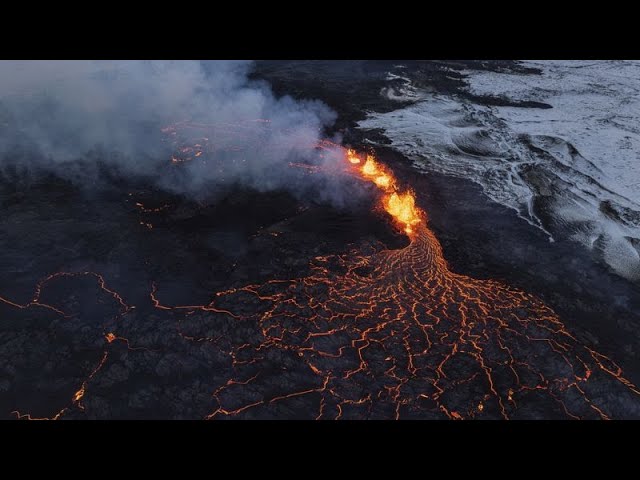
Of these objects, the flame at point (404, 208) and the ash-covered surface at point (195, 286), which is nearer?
the ash-covered surface at point (195, 286)

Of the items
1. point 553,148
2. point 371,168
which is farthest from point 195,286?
point 553,148

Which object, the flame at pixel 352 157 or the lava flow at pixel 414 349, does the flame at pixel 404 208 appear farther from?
the flame at pixel 352 157

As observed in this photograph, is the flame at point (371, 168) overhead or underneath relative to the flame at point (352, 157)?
underneath

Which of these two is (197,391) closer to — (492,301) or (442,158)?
(492,301)

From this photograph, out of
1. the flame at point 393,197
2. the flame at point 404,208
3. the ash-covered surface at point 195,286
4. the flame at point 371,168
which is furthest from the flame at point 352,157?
the flame at point 404,208

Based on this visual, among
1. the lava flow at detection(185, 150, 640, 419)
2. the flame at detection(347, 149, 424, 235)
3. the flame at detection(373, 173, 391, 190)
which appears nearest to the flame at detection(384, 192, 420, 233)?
the flame at detection(347, 149, 424, 235)
